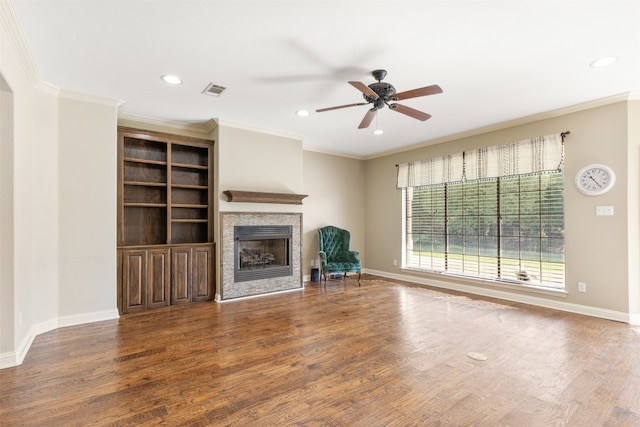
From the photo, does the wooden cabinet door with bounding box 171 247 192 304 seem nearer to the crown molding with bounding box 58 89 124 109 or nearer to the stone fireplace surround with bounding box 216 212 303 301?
the stone fireplace surround with bounding box 216 212 303 301

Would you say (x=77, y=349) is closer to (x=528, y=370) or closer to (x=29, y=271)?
(x=29, y=271)

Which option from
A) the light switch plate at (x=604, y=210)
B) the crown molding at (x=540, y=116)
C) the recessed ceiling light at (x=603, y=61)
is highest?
the recessed ceiling light at (x=603, y=61)

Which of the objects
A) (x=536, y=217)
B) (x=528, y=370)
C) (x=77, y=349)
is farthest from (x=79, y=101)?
(x=536, y=217)

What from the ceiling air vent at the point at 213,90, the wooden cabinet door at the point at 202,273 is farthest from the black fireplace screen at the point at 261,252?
the ceiling air vent at the point at 213,90

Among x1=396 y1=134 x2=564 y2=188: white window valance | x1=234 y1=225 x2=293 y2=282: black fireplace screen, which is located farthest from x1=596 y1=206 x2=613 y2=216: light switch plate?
x1=234 y1=225 x2=293 y2=282: black fireplace screen

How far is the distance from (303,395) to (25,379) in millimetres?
2140

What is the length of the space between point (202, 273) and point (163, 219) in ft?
A: 3.32

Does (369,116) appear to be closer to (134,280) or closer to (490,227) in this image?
(490,227)

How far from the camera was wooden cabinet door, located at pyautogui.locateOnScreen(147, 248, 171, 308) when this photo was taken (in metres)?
4.37

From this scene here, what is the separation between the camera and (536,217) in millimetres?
4680

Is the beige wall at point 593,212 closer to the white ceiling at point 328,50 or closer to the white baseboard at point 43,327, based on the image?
the white ceiling at point 328,50

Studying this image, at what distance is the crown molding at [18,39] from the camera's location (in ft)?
7.40

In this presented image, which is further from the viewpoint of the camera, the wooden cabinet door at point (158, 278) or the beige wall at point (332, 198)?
the beige wall at point (332, 198)

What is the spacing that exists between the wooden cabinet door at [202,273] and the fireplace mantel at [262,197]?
859 mm
